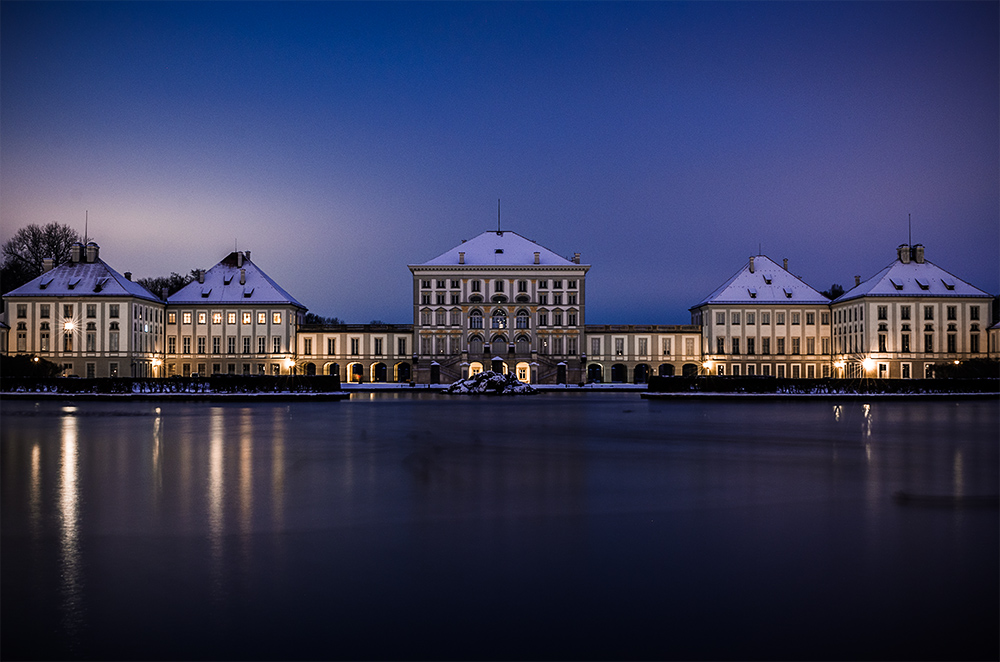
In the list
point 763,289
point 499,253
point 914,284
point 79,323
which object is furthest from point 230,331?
point 914,284

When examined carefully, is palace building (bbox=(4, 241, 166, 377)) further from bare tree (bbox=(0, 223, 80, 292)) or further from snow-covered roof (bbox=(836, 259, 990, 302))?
snow-covered roof (bbox=(836, 259, 990, 302))

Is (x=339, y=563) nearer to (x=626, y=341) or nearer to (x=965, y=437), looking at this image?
(x=965, y=437)

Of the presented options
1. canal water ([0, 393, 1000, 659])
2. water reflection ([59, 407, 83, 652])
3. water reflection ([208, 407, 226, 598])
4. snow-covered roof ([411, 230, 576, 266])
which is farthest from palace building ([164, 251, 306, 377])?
water reflection ([59, 407, 83, 652])

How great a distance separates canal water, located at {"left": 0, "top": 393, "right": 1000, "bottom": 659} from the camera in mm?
6043

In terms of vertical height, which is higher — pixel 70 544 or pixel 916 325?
pixel 916 325

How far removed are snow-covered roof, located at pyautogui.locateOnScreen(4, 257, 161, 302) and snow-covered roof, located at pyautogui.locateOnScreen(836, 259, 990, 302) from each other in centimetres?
6494

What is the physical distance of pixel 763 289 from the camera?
76.6 m

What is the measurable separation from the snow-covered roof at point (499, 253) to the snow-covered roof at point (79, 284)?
27.4 m

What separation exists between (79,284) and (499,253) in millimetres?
38013

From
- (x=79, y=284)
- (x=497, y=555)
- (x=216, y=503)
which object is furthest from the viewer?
(x=79, y=284)

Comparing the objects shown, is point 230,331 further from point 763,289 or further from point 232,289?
point 763,289

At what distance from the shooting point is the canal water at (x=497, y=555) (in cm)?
604

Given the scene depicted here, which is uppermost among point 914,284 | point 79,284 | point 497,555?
point 79,284

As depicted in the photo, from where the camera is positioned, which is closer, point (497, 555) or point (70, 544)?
point (497, 555)
